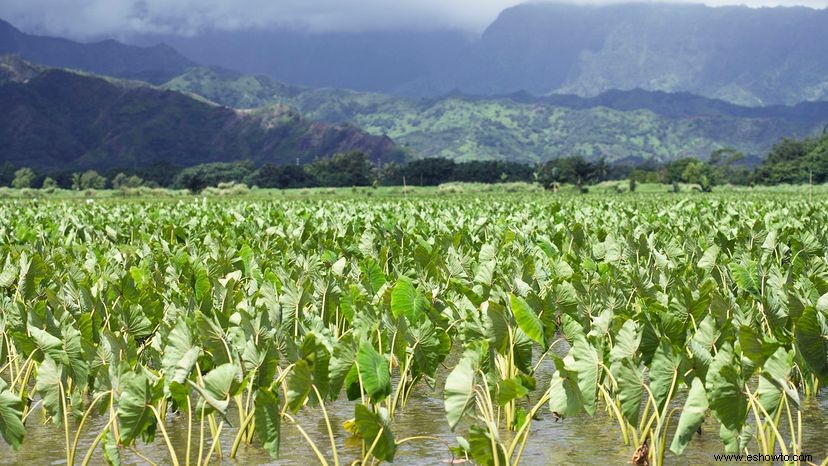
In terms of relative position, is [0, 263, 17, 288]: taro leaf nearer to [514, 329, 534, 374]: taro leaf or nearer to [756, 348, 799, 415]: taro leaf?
[514, 329, 534, 374]: taro leaf

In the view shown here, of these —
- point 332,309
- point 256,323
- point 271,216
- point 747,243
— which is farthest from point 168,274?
point 271,216

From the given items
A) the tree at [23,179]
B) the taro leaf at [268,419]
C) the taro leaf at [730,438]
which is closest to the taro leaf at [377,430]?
the taro leaf at [268,419]

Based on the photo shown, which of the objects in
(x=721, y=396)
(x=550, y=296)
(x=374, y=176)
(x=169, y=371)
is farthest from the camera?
(x=374, y=176)

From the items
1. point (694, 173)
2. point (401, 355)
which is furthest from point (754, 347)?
point (694, 173)

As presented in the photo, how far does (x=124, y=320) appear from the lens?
23.3 ft

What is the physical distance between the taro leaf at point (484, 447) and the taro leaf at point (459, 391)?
0.47 feet

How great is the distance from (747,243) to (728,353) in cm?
827

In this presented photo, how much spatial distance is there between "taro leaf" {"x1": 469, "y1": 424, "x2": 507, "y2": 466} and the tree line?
313 feet

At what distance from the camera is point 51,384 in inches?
218

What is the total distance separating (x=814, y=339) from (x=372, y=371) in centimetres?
245

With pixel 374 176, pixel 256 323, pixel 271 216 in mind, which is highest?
pixel 256 323

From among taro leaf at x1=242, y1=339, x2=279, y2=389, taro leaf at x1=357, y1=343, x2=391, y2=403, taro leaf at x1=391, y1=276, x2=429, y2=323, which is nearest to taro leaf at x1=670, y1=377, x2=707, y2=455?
taro leaf at x1=357, y1=343, x2=391, y2=403

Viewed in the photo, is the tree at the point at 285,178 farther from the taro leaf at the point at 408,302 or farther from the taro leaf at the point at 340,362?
the taro leaf at the point at 340,362

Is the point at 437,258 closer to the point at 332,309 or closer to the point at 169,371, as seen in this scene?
the point at 332,309
